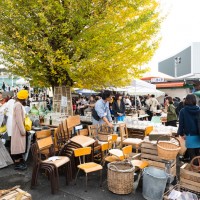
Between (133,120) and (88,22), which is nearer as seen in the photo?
(88,22)

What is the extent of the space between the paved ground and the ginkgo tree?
337 centimetres

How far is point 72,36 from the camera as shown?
7.58m

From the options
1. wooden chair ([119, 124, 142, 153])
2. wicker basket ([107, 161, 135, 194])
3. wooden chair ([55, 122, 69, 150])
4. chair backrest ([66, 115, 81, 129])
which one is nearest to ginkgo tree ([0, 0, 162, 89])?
chair backrest ([66, 115, 81, 129])

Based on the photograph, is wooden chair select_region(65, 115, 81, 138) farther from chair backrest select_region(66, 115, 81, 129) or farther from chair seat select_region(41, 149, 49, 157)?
chair seat select_region(41, 149, 49, 157)

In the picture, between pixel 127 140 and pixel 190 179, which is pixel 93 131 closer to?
pixel 127 140

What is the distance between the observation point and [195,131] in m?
4.97

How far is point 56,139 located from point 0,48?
11.6 feet

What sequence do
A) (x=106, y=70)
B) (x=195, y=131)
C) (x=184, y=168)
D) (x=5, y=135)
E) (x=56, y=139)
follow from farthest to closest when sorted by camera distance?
(x=106, y=70), (x=5, y=135), (x=56, y=139), (x=195, y=131), (x=184, y=168)

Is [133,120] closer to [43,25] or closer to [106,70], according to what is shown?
[106,70]

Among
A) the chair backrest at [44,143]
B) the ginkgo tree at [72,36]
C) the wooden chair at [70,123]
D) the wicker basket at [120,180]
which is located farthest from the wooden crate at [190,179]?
the ginkgo tree at [72,36]

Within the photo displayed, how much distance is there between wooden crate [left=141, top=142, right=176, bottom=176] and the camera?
5219mm

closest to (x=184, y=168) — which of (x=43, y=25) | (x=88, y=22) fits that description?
(x=88, y=22)

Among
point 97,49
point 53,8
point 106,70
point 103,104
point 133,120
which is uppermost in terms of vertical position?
point 53,8

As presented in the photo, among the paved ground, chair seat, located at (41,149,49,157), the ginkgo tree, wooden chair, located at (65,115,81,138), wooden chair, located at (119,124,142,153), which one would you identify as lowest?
the paved ground
